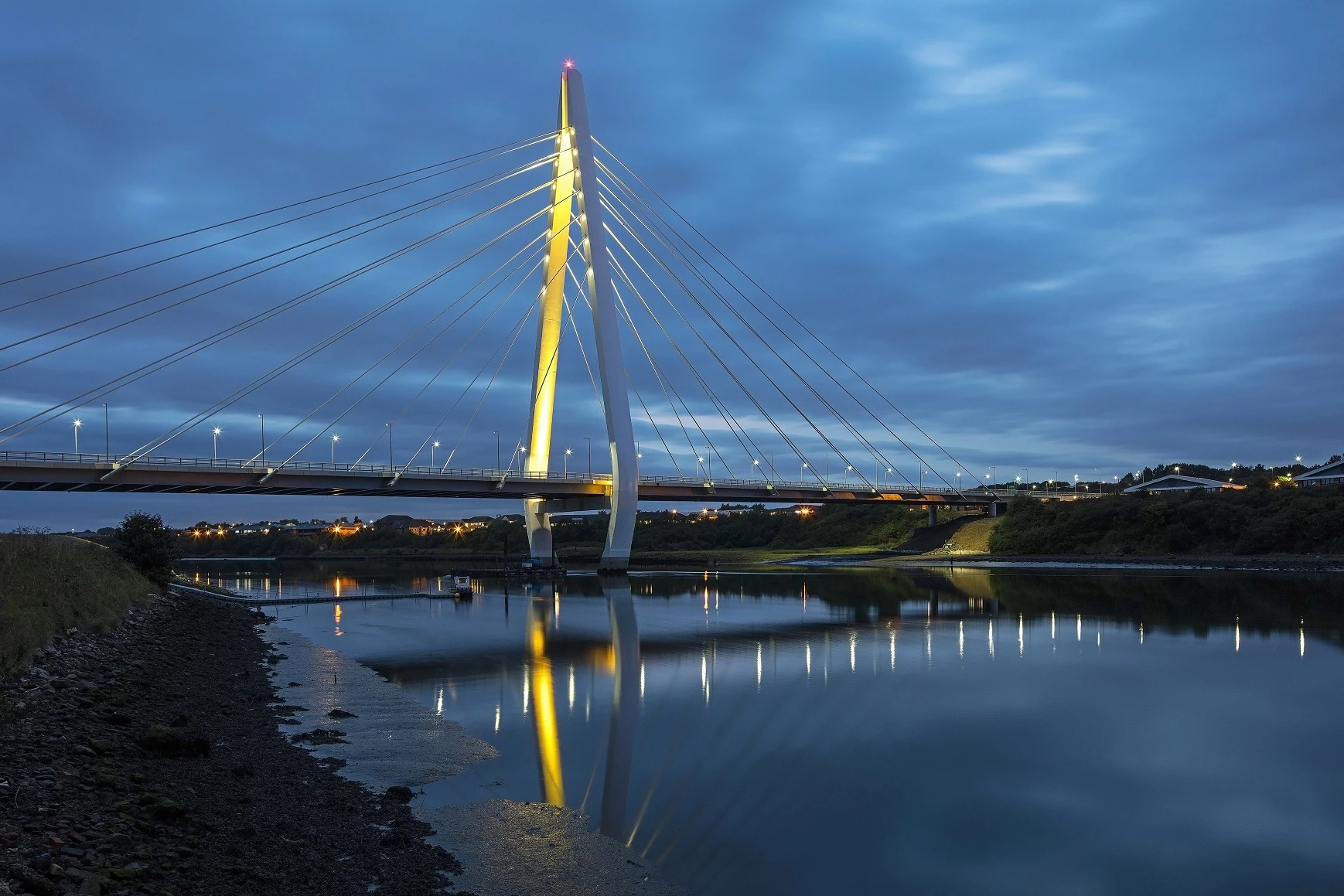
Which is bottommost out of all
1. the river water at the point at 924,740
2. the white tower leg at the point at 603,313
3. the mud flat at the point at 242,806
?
the river water at the point at 924,740

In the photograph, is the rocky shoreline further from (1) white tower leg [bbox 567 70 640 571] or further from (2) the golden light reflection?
(1) white tower leg [bbox 567 70 640 571]

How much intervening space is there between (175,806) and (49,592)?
14.5 meters

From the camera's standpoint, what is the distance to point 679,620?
34.6 meters

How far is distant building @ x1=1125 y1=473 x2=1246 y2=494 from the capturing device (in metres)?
84.8

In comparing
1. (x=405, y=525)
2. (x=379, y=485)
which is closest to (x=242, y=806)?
(x=379, y=485)

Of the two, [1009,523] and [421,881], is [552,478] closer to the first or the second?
[1009,523]

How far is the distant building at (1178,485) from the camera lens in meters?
84.8

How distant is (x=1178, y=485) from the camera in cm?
9212

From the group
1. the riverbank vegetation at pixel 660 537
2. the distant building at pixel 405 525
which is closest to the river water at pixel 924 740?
the riverbank vegetation at pixel 660 537

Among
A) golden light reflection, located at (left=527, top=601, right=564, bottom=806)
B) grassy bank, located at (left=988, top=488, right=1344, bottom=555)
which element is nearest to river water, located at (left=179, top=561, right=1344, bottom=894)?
golden light reflection, located at (left=527, top=601, right=564, bottom=806)

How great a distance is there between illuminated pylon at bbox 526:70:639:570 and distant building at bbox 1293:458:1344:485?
66737 millimetres

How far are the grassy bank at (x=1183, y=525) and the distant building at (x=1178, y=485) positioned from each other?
24.7 ft

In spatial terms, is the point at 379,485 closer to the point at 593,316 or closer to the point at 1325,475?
the point at 593,316

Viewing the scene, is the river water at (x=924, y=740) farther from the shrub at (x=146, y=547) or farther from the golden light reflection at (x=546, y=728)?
the shrub at (x=146, y=547)
